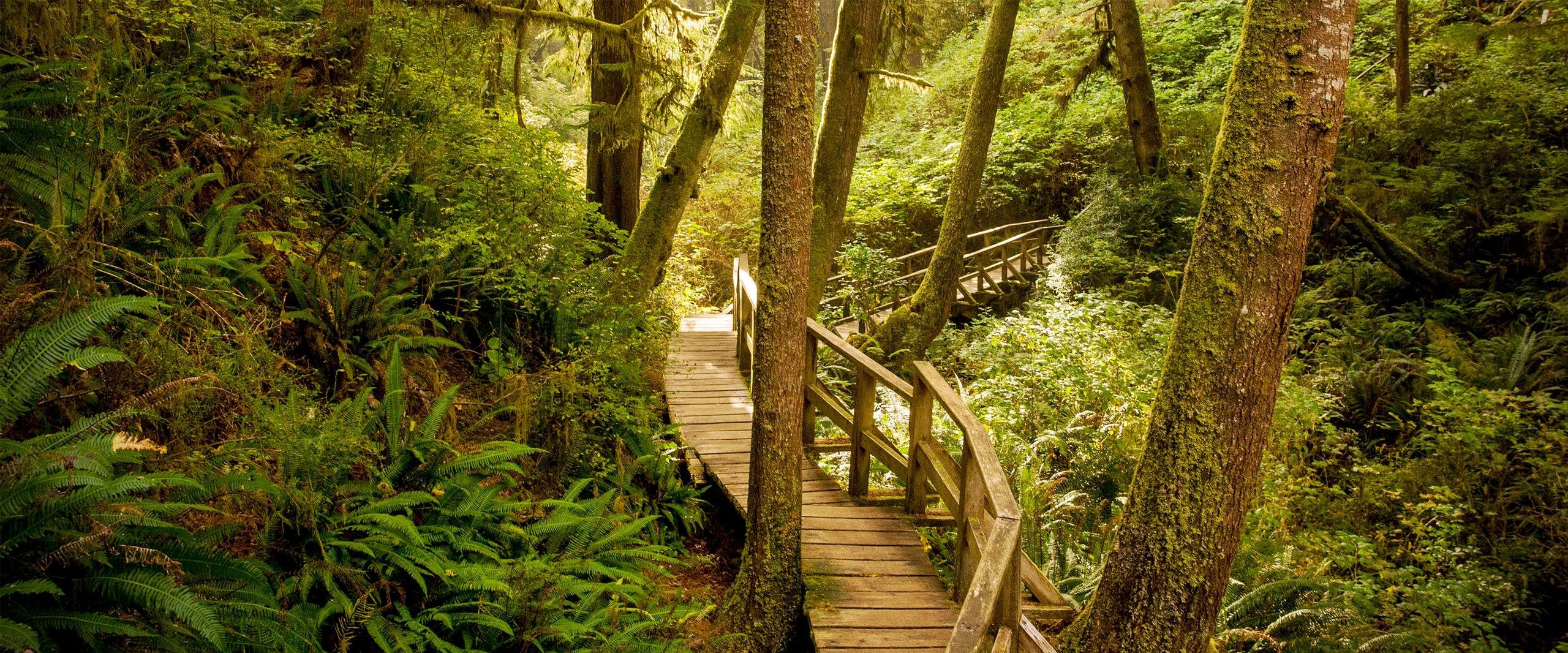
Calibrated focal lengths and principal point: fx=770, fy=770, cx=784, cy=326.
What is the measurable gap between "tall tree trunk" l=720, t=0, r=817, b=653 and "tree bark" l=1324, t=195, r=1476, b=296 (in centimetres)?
1016

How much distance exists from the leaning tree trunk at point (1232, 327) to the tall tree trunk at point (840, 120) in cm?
588

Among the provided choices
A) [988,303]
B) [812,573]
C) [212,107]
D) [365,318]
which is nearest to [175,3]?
[212,107]

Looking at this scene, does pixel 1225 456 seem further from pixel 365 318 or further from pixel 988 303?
pixel 988 303

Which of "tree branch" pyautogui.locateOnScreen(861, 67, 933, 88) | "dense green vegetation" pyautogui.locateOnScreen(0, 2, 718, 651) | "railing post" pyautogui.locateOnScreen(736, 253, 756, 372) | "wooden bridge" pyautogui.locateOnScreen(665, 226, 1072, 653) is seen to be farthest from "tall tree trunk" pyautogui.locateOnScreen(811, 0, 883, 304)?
"dense green vegetation" pyautogui.locateOnScreen(0, 2, 718, 651)

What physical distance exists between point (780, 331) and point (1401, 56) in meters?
14.0

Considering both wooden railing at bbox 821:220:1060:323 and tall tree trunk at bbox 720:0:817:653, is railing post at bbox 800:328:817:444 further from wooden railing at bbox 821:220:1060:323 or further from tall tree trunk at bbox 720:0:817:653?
wooden railing at bbox 821:220:1060:323

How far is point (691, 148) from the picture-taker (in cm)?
859

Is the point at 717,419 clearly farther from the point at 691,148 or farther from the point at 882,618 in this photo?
the point at 882,618

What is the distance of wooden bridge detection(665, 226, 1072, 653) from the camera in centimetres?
339

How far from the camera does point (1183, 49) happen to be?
786 inches

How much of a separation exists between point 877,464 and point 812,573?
3523 millimetres

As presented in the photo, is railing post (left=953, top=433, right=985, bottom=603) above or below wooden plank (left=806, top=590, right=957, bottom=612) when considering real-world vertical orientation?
above

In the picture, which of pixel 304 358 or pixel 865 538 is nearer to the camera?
pixel 304 358

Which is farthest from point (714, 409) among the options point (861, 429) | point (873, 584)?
point (873, 584)
